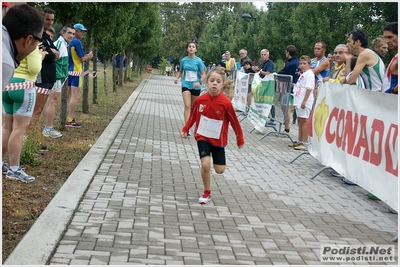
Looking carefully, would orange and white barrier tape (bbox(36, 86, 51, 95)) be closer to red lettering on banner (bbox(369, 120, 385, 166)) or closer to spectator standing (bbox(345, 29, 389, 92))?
spectator standing (bbox(345, 29, 389, 92))

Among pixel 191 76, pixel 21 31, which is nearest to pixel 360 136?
pixel 21 31

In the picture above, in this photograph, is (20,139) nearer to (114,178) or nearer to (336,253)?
(114,178)

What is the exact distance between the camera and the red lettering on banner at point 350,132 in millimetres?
7554

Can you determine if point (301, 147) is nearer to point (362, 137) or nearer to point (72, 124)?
point (72, 124)

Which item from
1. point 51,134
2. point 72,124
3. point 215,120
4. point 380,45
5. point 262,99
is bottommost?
point 72,124

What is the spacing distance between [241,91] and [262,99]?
4.56 m

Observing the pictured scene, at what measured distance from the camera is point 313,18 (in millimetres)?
34688

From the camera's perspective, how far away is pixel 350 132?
7.71 metres

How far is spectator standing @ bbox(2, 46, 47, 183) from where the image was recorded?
725cm

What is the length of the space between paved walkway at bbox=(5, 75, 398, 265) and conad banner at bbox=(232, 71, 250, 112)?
26.5 feet

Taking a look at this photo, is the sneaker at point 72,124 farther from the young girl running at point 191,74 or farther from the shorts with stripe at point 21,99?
the shorts with stripe at point 21,99

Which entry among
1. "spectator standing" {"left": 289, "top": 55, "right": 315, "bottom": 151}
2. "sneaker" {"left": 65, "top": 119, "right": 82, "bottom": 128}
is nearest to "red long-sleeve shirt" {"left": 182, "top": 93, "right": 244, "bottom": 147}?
"spectator standing" {"left": 289, "top": 55, "right": 315, "bottom": 151}

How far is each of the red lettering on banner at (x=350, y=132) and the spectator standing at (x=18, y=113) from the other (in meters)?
3.78

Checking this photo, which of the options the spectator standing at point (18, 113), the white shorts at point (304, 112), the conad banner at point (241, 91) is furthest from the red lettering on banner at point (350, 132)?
the conad banner at point (241, 91)
